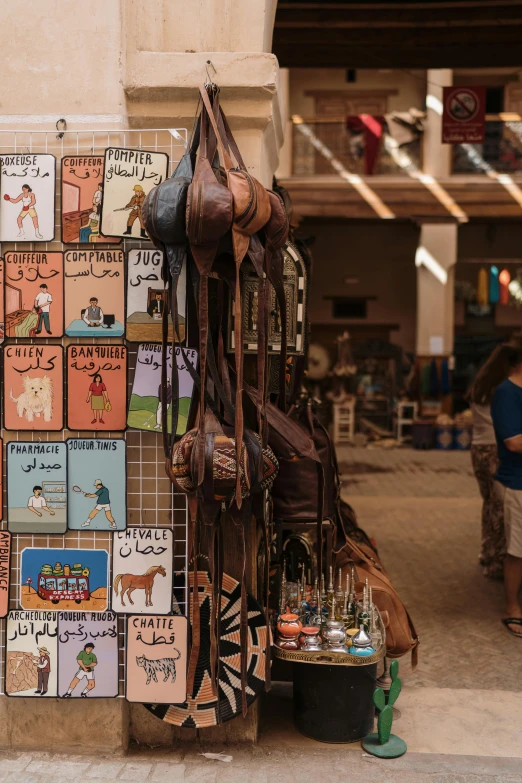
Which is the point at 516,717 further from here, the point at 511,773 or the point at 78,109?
the point at 78,109

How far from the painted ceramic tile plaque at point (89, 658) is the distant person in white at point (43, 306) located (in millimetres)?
1237

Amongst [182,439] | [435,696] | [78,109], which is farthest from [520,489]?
[78,109]

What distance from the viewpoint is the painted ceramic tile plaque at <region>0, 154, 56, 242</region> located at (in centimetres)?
311

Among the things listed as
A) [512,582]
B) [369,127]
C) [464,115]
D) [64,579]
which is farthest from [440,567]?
[369,127]

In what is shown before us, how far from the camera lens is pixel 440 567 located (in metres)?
6.12

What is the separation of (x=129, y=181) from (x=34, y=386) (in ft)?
3.11

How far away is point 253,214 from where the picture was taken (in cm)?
266

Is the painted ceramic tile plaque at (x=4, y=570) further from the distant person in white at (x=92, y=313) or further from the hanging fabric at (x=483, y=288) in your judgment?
the hanging fabric at (x=483, y=288)

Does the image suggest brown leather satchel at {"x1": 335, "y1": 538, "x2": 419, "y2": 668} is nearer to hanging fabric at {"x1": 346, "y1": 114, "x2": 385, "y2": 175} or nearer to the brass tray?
the brass tray

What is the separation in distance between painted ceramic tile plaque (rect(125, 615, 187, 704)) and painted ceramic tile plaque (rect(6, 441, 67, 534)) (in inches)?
21.8

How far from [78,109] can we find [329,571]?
2.44 metres

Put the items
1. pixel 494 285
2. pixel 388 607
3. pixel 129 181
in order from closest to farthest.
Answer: pixel 129 181 → pixel 388 607 → pixel 494 285

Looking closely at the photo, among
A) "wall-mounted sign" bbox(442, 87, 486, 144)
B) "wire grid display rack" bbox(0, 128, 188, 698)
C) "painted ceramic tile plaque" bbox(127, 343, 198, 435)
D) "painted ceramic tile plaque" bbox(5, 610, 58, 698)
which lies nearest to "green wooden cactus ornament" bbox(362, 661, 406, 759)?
"wire grid display rack" bbox(0, 128, 188, 698)

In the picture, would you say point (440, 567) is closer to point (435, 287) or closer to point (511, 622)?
point (511, 622)
